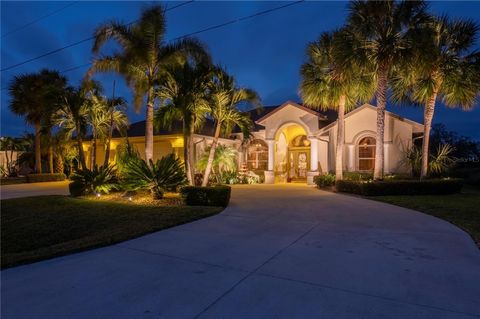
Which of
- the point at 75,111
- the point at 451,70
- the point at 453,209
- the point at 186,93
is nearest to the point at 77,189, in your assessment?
the point at 75,111

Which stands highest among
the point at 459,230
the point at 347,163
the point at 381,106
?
the point at 381,106

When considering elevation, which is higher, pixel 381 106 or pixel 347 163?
pixel 381 106

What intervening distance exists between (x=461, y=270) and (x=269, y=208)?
608cm

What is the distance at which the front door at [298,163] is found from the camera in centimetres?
2280

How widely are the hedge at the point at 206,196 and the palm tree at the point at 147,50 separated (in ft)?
10.6

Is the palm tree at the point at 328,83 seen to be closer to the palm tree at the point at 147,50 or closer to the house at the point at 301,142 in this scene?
the house at the point at 301,142

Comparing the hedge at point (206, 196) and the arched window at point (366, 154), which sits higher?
the arched window at point (366, 154)

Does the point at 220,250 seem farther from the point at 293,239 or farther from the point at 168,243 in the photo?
the point at 293,239

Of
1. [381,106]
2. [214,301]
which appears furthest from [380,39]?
[214,301]

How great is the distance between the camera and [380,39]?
13.8 m

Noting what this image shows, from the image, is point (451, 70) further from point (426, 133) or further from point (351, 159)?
point (351, 159)

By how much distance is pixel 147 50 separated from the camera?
13039 millimetres

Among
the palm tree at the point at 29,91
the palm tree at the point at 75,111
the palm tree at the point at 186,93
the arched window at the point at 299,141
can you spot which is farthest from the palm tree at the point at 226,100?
the palm tree at the point at 29,91

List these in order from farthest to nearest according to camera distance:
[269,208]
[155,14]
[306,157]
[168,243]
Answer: [306,157] → [155,14] → [269,208] → [168,243]
